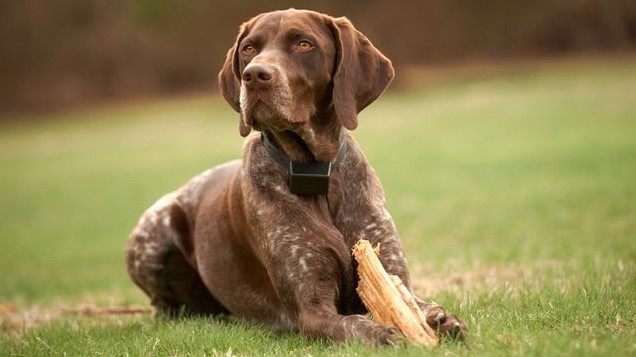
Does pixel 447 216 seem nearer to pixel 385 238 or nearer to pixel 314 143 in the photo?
pixel 385 238

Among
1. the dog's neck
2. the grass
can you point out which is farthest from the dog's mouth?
the grass

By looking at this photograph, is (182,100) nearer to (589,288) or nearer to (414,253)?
(414,253)

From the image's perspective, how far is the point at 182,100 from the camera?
55844 millimetres

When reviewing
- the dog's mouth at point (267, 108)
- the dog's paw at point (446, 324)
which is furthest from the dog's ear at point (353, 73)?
the dog's paw at point (446, 324)

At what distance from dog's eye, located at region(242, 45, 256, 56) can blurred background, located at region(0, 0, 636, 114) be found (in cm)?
4523

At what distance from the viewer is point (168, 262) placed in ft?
22.7

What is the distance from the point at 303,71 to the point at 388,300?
1.41 metres

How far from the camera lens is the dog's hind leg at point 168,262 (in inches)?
271

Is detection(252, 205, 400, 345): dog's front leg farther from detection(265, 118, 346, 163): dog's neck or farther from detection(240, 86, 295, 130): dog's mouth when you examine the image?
detection(240, 86, 295, 130): dog's mouth

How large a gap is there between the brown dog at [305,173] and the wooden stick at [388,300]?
0.40ft

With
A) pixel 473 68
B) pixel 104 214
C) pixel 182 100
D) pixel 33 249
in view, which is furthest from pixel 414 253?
pixel 182 100

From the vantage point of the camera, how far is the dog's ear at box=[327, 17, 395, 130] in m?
5.26

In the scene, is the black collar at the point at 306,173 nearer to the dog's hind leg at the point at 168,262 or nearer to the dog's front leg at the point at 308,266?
the dog's front leg at the point at 308,266

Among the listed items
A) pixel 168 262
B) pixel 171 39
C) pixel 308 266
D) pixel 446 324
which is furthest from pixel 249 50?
pixel 171 39
